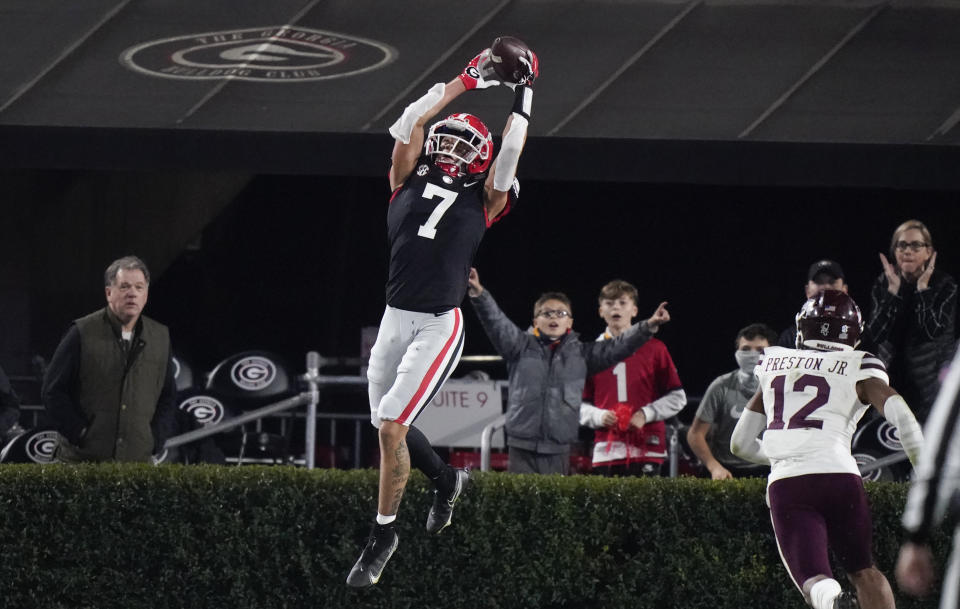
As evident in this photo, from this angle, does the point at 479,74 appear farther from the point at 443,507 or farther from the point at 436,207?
the point at 443,507

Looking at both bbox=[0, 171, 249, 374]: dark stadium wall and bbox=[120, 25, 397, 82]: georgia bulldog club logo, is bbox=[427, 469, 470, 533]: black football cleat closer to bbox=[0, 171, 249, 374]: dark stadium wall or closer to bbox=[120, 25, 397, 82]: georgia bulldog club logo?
bbox=[120, 25, 397, 82]: georgia bulldog club logo

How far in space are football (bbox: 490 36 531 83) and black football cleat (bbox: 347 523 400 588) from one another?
2.14m

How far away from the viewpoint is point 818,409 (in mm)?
6363

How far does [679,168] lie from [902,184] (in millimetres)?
1837

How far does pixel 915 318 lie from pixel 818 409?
2.37 metres

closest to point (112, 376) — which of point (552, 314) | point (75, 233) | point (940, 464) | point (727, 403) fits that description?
point (552, 314)

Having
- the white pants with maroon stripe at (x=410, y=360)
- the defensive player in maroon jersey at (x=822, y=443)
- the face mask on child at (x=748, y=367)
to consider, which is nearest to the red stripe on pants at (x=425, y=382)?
the white pants with maroon stripe at (x=410, y=360)

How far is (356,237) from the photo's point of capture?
55.2 ft

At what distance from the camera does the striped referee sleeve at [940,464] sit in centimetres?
333

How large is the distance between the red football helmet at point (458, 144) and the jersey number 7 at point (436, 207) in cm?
11

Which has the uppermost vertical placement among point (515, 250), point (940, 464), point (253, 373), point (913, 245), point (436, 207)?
point (515, 250)

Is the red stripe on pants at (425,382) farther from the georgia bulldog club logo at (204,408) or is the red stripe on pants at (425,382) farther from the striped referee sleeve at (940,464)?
the georgia bulldog club logo at (204,408)

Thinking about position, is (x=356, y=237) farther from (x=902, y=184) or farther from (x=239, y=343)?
(x=902, y=184)

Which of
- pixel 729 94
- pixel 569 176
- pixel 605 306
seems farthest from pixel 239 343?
pixel 605 306
